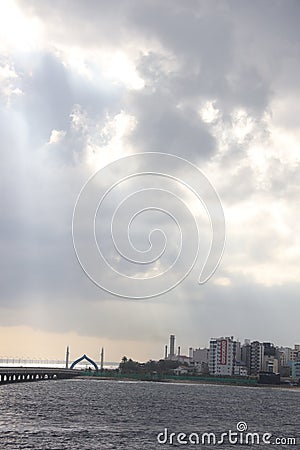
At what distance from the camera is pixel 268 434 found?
251 ft

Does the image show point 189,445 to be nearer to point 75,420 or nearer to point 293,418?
point 75,420

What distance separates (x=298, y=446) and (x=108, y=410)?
130 ft

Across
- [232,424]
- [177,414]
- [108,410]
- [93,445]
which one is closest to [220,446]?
[93,445]

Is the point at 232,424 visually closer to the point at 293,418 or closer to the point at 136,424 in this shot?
the point at 136,424

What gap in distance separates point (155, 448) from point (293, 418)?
5042cm

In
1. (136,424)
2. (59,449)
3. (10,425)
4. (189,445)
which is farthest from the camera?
(136,424)

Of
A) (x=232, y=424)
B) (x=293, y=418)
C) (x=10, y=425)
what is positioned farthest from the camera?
(x=293, y=418)

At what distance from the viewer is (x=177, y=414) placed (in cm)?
Answer: 9412

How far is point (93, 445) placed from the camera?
195 feet

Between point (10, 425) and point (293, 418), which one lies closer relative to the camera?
point (10, 425)

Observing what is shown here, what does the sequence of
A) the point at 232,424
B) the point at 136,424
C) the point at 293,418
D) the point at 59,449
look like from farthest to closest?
the point at 293,418
the point at 232,424
the point at 136,424
the point at 59,449

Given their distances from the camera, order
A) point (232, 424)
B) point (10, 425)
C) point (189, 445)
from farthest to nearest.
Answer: point (232, 424) → point (10, 425) → point (189, 445)

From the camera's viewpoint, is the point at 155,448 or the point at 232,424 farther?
the point at 232,424

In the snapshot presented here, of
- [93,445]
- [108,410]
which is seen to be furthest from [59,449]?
[108,410]
